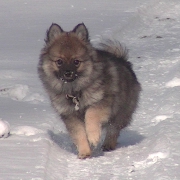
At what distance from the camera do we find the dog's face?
595cm

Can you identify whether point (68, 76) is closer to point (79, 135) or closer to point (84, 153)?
point (79, 135)

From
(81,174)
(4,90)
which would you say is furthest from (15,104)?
(81,174)

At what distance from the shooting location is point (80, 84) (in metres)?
6.17

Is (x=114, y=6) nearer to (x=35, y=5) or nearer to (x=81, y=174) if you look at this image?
(x=35, y=5)

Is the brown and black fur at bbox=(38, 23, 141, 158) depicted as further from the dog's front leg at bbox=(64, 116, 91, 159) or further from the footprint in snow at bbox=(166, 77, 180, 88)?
the footprint in snow at bbox=(166, 77, 180, 88)

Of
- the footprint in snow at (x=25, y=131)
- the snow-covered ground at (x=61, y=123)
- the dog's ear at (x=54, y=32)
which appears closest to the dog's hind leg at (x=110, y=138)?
the snow-covered ground at (x=61, y=123)

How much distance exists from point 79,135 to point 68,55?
77 centimetres

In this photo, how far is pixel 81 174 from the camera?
17.9 ft

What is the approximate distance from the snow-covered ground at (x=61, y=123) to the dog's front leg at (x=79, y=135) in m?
0.09

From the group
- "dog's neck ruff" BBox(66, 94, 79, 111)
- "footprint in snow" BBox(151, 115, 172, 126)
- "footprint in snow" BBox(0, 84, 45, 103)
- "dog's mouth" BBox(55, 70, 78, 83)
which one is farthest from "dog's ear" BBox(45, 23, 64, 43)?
"footprint in snow" BBox(0, 84, 45, 103)

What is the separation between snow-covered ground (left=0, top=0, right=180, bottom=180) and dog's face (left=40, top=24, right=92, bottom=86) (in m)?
0.68

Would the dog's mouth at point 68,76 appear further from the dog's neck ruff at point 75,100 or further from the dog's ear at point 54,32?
the dog's ear at point 54,32

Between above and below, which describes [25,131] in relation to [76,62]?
below

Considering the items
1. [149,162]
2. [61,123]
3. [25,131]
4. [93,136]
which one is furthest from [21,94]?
[149,162]
